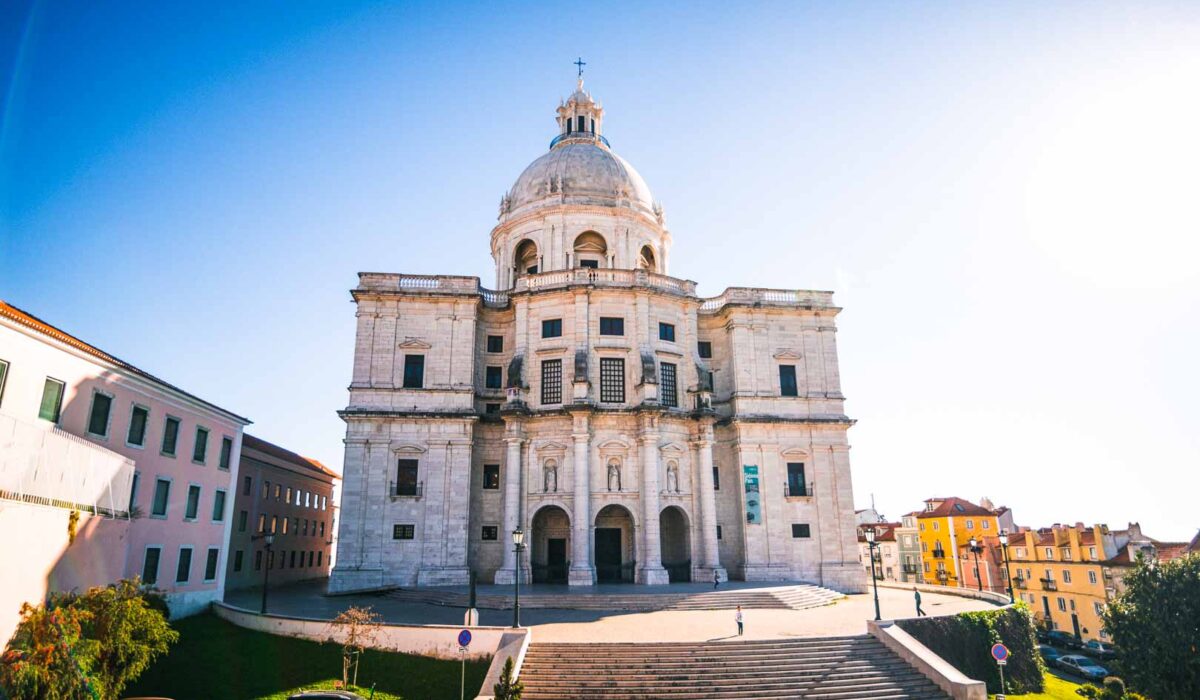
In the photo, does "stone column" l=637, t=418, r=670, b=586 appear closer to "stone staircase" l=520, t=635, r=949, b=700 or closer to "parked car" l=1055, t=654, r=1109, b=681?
"stone staircase" l=520, t=635, r=949, b=700

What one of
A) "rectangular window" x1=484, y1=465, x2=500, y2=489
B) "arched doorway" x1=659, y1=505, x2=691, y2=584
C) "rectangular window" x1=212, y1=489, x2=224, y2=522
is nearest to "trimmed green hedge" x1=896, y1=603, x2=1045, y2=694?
"arched doorway" x1=659, y1=505, x2=691, y2=584

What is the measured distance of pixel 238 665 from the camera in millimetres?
22734

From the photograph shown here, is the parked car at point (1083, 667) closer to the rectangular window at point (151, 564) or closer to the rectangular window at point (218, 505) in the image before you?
the rectangular window at point (218, 505)

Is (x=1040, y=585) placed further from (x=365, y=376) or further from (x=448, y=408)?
(x=365, y=376)

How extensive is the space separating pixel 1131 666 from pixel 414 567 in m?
32.5

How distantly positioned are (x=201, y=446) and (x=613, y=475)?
20627mm

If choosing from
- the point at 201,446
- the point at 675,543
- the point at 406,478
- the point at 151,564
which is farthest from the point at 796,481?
the point at 151,564

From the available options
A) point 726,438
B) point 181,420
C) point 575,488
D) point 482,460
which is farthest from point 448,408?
point 726,438

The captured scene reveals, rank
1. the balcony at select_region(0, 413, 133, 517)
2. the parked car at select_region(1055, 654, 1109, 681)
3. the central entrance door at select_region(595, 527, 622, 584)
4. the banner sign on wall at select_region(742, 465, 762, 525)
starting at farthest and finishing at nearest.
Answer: the banner sign on wall at select_region(742, 465, 762, 525) → the central entrance door at select_region(595, 527, 622, 584) → the parked car at select_region(1055, 654, 1109, 681) → the balcony at select_region(0, 413, 133, 517)

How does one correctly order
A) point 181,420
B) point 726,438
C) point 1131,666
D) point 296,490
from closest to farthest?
point 1131,666, point 181,420, point 726,438, point 296,490

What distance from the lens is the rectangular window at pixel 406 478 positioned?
1577 inches

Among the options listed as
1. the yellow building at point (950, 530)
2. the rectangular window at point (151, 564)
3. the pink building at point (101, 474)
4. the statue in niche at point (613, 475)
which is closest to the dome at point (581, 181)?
the statue in niche at point (613, 475)

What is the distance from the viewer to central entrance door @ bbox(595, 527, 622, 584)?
41.2 meters

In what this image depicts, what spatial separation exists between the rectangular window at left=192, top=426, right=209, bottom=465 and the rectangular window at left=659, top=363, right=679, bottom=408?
2394 centimetres
